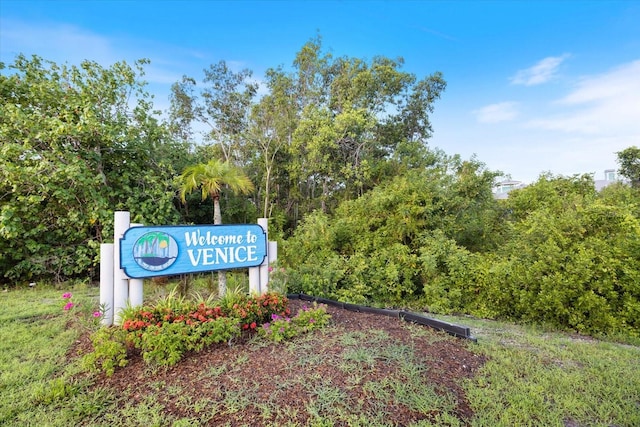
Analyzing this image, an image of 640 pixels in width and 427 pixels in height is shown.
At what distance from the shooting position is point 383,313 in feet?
11.6

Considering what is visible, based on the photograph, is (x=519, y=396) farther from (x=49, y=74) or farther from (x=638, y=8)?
(x=49, y=74)

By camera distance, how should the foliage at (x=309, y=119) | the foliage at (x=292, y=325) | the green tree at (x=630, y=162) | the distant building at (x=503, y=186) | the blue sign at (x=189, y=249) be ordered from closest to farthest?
the foliage at (x=292, y=325) → the blue sign at (x=189, y=249) → the distant building at (x=503, y=186) → the foliage at (x=309, y=119) → the green tree at (x=630, y=162)

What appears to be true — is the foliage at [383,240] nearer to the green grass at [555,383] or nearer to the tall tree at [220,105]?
the green grass at [555,383]

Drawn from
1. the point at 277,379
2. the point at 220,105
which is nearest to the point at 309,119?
the point at 220,105

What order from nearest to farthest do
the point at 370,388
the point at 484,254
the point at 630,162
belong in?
the point at 370,388
the point at 484,254
the point at 630,162

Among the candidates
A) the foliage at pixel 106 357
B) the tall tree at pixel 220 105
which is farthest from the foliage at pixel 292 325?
the tall tree at pixel 220 105

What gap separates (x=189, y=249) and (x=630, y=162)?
23.4 metres

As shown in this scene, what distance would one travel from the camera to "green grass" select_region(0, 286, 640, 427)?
1690 mm

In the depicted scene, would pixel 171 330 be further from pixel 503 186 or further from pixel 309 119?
pixel 503 186

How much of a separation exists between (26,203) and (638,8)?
414 inches

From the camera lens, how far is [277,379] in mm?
2045

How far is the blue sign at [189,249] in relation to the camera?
2.78m

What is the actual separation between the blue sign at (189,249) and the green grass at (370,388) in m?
0.93

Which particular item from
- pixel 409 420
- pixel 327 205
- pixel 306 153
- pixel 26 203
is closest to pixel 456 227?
pixel 409 420
